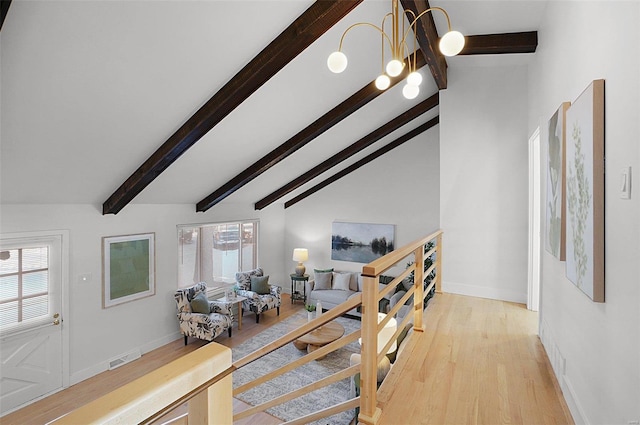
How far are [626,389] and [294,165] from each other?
5.60 metres

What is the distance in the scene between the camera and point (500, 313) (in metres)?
3.75

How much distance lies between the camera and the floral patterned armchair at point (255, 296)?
674 centimetres

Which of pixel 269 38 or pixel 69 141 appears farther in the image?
pixel 69 141

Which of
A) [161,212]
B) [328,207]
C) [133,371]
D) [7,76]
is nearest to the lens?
[7,76]

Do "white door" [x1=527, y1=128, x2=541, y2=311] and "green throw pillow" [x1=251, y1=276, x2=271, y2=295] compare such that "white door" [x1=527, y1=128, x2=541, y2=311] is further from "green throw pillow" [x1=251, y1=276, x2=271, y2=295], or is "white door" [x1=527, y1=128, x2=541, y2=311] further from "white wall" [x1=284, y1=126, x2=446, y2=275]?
"green throw pillow" [x1=251, y1=276, x2=271, y2=295]

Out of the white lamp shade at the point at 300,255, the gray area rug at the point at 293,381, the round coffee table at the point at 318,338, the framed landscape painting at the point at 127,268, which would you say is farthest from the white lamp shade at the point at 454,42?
the white lamp shade at the point at 300,255

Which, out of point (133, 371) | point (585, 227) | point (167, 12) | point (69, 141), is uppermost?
point (167, 12)

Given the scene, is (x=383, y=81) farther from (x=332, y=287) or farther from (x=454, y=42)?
(x=332, y=287)

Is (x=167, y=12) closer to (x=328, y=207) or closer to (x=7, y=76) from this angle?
(x=7, y=76)

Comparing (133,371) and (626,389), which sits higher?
(626,389)

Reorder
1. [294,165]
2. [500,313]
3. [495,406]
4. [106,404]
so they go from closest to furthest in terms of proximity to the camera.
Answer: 1. [106,404]
2. [495,406]
3. [500,313]
4. [294,165]

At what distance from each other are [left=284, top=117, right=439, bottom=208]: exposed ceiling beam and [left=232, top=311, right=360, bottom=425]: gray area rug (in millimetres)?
3456

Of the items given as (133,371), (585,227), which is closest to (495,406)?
(585,227)

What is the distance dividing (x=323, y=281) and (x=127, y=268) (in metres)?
3.96
